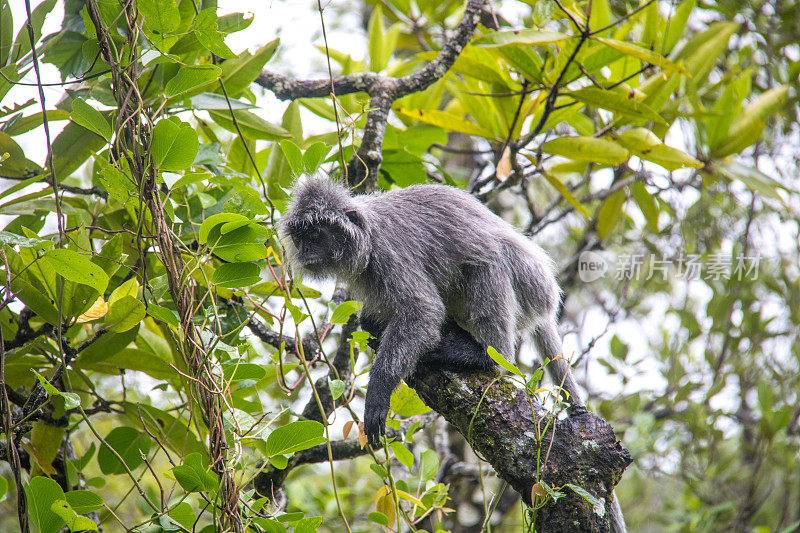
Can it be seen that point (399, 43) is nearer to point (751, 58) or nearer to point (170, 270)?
point (170, 270)

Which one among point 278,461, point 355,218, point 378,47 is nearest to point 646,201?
point 378,47

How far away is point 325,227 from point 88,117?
46.6 inches

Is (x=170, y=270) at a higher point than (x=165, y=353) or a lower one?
higher

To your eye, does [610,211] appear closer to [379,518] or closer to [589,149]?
[589,149]

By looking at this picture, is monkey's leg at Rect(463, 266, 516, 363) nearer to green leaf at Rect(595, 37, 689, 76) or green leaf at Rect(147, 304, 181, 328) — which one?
green leaf at Rect(595, 37, 689, 76)

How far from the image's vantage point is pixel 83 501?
5.62 ft

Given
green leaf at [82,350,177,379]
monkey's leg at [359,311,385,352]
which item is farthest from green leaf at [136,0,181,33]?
monkey's leg at [359,311,385,352]

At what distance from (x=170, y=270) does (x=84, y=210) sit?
93 cm

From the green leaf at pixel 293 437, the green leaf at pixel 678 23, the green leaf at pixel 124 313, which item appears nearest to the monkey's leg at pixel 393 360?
the green leaf at pixel 293 437

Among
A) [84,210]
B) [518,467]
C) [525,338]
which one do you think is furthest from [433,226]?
[84,210]

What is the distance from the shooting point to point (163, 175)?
2.10 m

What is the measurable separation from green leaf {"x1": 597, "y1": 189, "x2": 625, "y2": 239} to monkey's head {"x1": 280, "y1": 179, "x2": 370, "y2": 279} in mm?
1935

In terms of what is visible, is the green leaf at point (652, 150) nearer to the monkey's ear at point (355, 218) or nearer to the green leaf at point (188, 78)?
the monkey's ear at point (355, 218)

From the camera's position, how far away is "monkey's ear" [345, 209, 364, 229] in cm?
285
